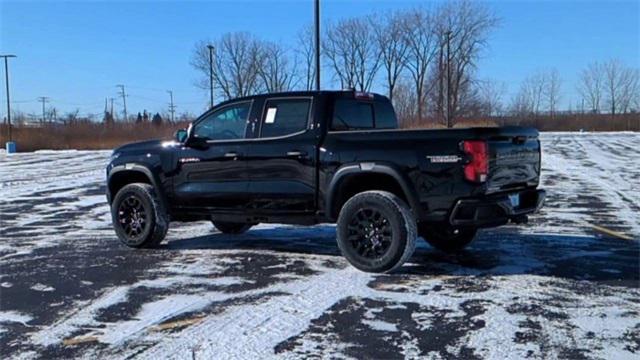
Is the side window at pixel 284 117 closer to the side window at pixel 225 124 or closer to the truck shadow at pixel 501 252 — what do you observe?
the side window at pixel 225 124

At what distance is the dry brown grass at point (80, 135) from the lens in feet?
173

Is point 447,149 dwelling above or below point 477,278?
above

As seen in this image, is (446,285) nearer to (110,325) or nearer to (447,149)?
(447,149)

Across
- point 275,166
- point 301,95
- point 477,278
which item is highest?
point 301,95

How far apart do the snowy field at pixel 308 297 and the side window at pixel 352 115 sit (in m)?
1.56

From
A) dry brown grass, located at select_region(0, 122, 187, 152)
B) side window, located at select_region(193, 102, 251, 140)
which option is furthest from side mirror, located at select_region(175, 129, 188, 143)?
dry brown grass, located at select_region(0, 122, 187, 152)

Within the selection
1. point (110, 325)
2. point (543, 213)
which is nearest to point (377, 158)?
point (110, 325)

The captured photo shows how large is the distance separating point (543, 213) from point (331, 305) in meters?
6.55

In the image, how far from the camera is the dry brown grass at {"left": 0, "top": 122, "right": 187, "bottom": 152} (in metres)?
52.6

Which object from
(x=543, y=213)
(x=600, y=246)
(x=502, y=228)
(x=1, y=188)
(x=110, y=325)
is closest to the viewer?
(x=110, y=325)

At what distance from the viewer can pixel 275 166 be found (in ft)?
23.4

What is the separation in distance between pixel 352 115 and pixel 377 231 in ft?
4.92

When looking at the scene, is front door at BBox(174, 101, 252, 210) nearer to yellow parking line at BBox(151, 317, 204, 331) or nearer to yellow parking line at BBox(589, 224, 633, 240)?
yellow parking line at BBox(151, 317, 204, 331)

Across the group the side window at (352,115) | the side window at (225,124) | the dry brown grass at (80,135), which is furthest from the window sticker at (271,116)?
the dry brown grass at (80,135)
